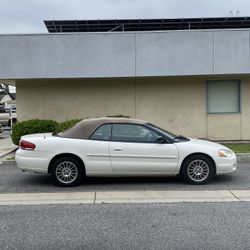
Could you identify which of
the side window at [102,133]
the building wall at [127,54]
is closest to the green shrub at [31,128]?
the building wall at [127,54]

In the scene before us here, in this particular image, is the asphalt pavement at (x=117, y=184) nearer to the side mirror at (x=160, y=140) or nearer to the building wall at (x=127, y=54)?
the side mirror at (x=160, y=140)

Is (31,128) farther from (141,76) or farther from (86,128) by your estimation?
(86,128)

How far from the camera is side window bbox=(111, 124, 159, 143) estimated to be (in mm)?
8992

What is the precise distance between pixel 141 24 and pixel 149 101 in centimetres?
488

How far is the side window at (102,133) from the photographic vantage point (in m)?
8.99

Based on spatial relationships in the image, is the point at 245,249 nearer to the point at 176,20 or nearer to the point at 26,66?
the point at 26,66

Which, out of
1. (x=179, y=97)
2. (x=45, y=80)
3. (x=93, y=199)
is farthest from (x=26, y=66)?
(x=93, y=199)

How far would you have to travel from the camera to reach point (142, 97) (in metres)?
16.7

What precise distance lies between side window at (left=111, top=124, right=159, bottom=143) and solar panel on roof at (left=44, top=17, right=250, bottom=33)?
1107cm

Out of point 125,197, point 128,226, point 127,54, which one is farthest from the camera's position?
point 127,54

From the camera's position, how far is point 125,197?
26.1ft

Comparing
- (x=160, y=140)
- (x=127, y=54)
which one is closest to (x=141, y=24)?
(x=127, y=54)

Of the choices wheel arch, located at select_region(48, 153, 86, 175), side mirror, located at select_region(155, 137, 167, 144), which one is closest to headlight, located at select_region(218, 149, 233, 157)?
side mirror, located at select_region(155, 137, 167, 144)

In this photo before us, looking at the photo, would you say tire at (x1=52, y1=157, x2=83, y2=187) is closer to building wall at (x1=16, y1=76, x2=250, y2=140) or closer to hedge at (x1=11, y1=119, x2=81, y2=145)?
hedge at (x1=11, y1=119, x2=81, y2=145)
